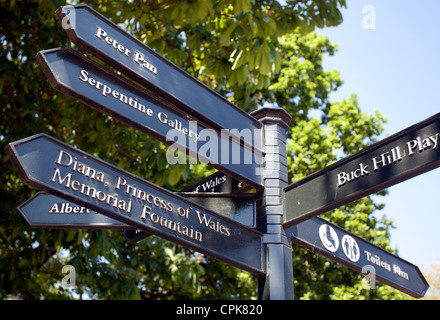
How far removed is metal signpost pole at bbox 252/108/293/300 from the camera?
249 centimetres

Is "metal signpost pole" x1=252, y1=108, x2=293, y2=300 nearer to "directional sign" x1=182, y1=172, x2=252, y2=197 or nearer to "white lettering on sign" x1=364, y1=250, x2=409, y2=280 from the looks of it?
"directional sign" x1=182, y1=172, x2=252, y2=197

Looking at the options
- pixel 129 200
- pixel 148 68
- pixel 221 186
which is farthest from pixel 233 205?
pixel 148 68

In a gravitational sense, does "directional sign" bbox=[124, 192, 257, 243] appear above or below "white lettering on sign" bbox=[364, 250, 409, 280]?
above

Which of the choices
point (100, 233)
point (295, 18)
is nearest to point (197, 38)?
point (295, 18)

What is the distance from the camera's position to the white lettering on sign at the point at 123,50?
2.35 m

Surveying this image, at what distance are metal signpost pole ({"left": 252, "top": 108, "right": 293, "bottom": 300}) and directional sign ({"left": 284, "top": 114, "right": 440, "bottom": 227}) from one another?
69mm

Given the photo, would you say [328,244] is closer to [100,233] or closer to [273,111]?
[273,111]

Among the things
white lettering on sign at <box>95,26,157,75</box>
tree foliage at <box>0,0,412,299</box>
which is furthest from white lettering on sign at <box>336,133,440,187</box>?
tree foliage at <box>0,0,412,299</box>

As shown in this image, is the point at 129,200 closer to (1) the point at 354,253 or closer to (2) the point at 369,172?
(2) the point at 369,172

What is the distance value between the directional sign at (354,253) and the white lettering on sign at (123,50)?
1.14m

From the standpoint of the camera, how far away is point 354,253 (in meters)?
2.79

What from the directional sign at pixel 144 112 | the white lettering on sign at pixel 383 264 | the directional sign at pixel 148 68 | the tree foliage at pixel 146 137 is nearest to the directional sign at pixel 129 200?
the directional sign at pixel 144 112

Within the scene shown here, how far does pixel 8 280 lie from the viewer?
6152 millimetres

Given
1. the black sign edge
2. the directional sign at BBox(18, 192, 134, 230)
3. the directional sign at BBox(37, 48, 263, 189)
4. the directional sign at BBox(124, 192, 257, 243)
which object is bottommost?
the directional sign at BBox(18, 192, 134, 230)
